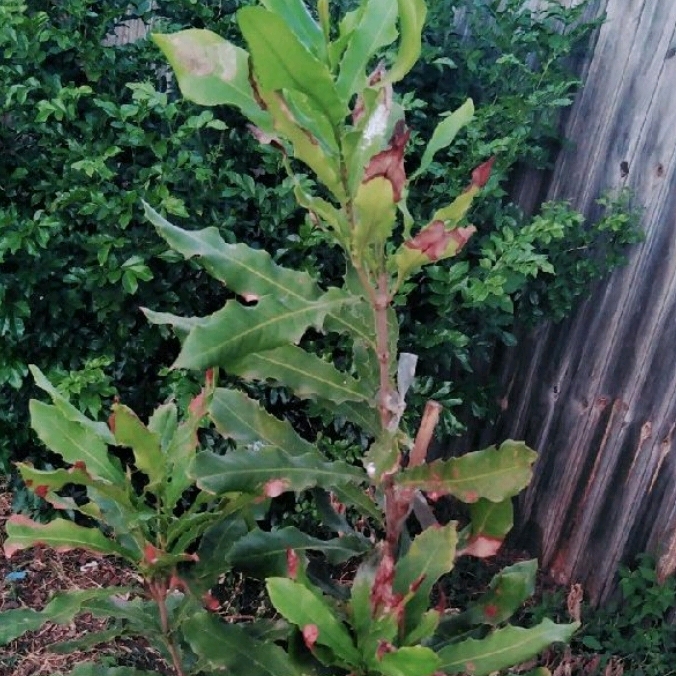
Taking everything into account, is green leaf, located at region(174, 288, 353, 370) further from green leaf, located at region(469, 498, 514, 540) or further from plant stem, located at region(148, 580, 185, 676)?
plant stem, located at region(148, 580, 185, 676)

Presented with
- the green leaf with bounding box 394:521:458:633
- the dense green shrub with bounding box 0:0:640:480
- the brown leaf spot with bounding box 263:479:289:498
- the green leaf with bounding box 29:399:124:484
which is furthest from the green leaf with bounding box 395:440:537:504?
the dense green shrub with bounding box 0:0:640:480

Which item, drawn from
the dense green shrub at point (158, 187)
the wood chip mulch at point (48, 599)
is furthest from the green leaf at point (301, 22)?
the wood chip mulch at point (48, 599)

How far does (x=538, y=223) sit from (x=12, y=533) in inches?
75.8

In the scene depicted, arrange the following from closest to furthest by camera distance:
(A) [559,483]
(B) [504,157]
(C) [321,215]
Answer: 1. (C) [321,215]
2. (B) [504,157]
3. (A) [559,483]

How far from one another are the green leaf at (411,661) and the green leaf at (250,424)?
0.38 metres

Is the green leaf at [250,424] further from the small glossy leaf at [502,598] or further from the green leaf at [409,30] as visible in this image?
the green leaf at [409,30]

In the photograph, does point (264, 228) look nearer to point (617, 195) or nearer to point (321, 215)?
point (617, 195)

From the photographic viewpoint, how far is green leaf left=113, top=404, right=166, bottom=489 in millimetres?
1298

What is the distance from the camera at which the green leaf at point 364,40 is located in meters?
0.97

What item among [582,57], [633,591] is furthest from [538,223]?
[633,591]

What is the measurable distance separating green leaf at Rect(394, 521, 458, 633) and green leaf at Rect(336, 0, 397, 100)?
2.31 feet

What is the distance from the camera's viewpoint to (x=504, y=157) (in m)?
2.82

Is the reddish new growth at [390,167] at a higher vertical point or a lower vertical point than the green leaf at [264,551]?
higher

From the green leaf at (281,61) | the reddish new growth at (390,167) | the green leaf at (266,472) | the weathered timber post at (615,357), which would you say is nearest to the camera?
the green leaf at (281,61)
